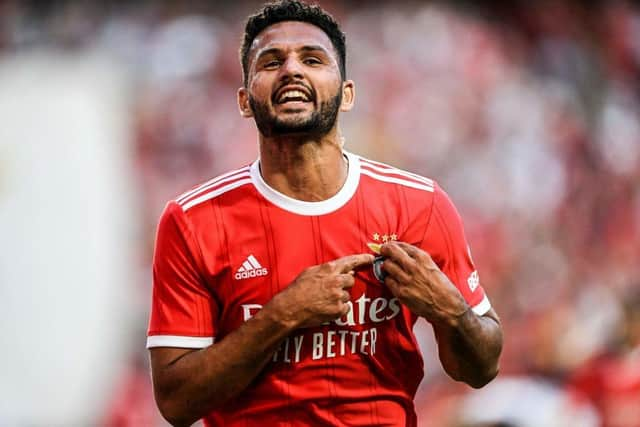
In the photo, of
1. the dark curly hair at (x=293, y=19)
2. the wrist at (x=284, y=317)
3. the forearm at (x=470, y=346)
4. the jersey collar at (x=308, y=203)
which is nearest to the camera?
the wrist at (x=284, y=317)

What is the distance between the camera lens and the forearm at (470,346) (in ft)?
8.96

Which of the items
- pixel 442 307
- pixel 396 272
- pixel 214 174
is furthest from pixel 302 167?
pixel 214 174

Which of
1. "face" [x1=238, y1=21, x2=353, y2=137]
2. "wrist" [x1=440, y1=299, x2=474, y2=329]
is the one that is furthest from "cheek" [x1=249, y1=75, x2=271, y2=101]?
"wrist" [x1=440, y1=299, x2=474, y2=329]

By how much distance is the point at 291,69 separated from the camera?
2783 mm

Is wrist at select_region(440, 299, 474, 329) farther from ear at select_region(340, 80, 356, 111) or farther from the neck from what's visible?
ear at select_region(340, 80, 356, 111)

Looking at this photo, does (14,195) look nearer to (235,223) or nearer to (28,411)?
(28,411)

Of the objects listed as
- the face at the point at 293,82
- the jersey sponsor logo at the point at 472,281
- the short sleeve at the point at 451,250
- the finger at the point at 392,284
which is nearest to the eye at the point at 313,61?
the face at the point at 293,82

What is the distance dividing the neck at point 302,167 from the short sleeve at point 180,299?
0.96 feet

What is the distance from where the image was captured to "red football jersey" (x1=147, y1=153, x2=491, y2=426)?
274cm

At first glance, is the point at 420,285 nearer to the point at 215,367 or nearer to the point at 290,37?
the point at 215,367

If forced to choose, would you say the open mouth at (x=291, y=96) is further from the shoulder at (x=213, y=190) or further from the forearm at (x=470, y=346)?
the forearm at (x=470, y=346)

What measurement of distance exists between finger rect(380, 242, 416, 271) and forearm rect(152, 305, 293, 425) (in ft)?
1.06

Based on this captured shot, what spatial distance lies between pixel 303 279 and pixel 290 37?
69 centimetres

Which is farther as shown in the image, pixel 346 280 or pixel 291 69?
pixel 291 69
